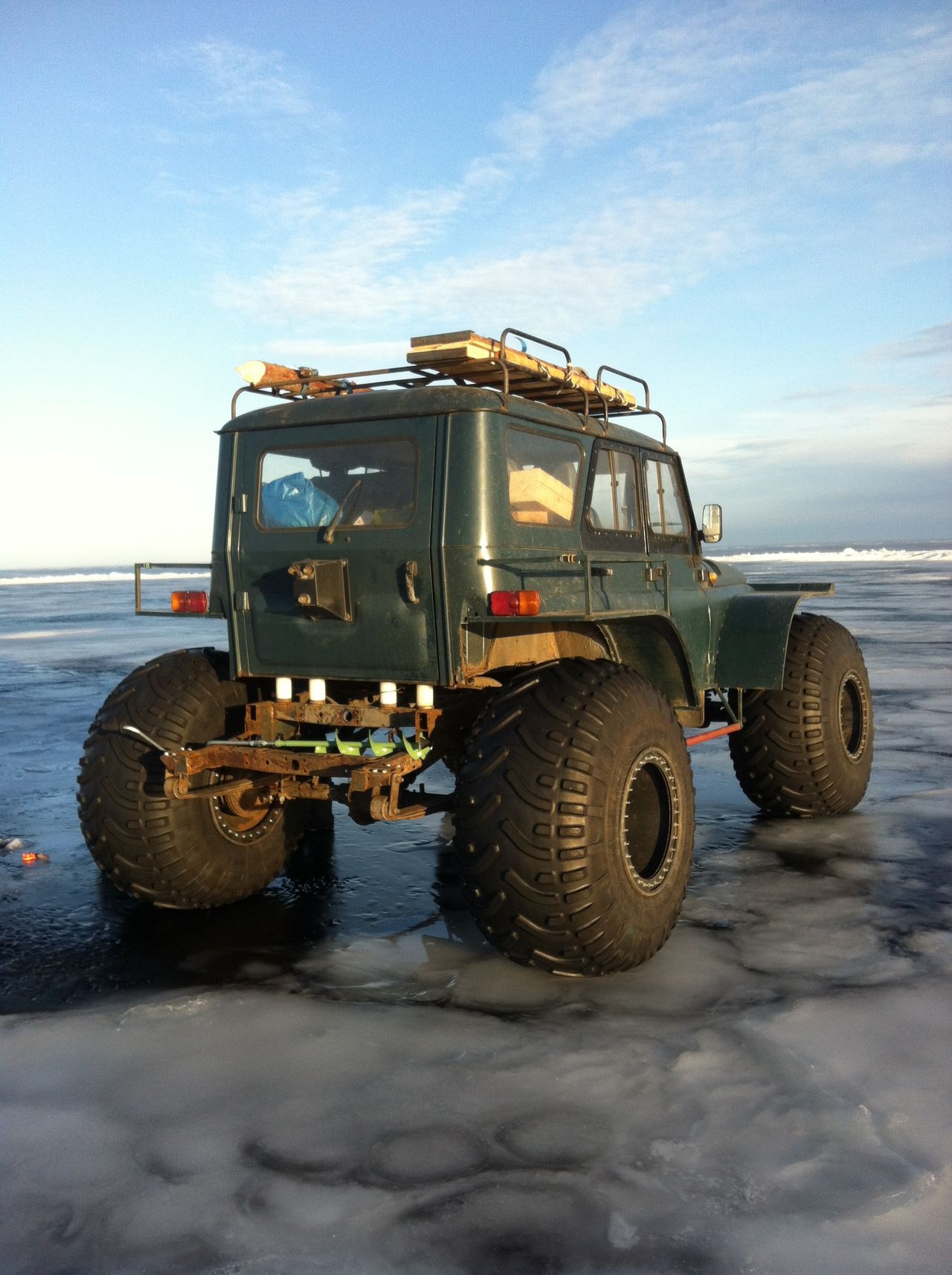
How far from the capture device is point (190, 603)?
17.3 feet

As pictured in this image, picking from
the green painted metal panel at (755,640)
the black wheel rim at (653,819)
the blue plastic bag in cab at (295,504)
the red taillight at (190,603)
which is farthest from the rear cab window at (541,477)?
the green painted metal panel at (755,640)

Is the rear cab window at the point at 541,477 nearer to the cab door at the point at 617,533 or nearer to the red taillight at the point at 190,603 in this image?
the cab door at the point at 617,533

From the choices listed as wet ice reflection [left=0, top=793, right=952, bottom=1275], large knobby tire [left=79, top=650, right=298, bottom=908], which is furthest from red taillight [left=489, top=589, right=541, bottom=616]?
large knobby tire [left=79, top=650, right=298, bottom=908]

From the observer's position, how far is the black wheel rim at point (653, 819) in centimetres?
458

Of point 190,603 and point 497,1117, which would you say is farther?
point 190,603

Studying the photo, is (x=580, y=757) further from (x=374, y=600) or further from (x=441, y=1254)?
(x=441, y=1254)

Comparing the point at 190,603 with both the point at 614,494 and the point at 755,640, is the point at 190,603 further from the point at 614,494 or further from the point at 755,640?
the point at 755,640

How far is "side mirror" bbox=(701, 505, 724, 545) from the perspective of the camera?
20.9 ft

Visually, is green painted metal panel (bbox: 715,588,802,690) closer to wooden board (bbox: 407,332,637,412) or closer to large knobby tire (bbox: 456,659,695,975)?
wooden board (bbox: 407,332,637,412)

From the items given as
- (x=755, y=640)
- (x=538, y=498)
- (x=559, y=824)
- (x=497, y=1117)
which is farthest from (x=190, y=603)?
(x=755, y=640)

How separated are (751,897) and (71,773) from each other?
5.57 meters

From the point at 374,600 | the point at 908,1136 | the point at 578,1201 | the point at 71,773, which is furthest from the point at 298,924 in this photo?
the point at 71,773

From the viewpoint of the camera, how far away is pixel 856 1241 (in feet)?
8.70

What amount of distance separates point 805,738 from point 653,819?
2.32m
